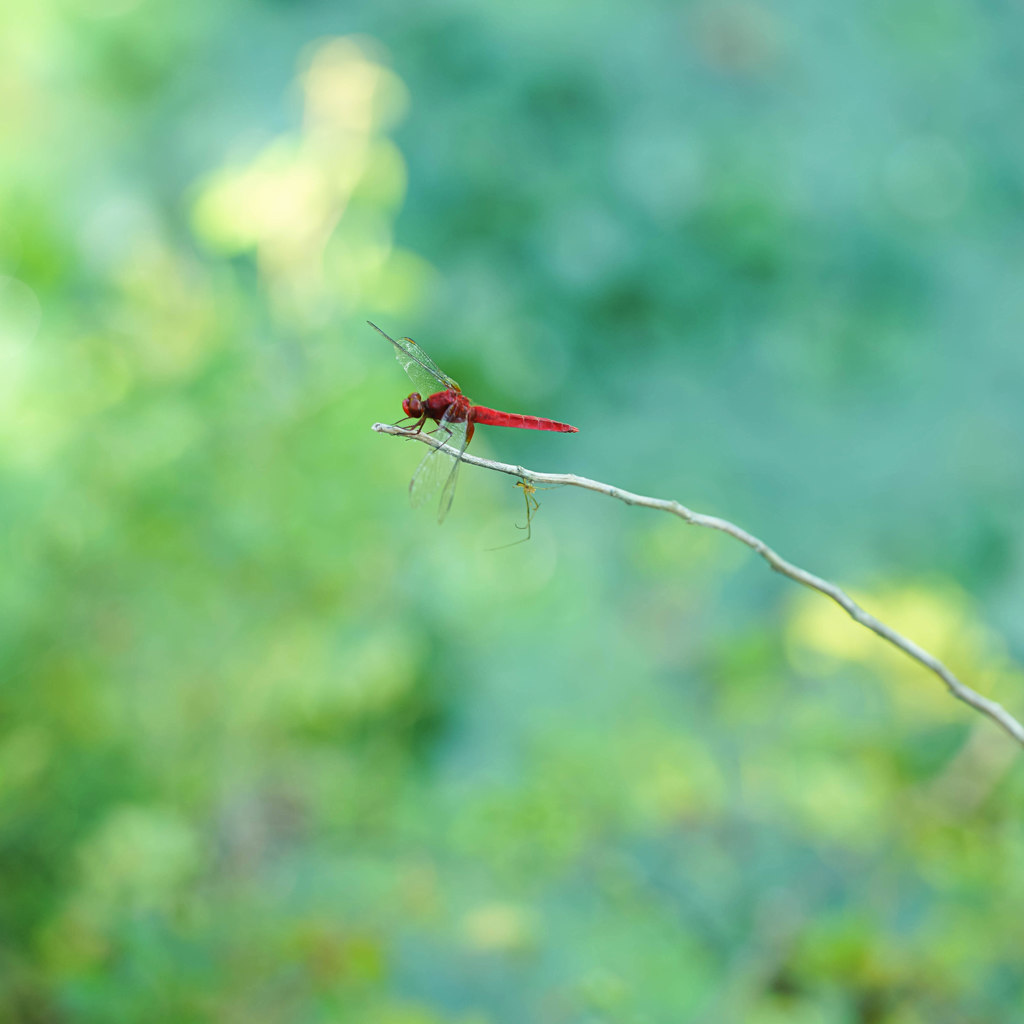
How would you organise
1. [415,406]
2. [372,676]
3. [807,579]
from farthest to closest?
[372,676], [415,406], [807,579]

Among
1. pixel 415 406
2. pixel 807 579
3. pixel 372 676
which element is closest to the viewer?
pixel 807 579

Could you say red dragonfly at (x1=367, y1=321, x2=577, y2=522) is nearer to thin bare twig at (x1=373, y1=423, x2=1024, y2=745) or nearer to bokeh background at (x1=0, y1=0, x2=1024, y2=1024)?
thin bare twig at (x1=373, y1=423, x2=1024, y2=745)

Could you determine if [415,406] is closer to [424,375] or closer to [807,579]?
[424,375]

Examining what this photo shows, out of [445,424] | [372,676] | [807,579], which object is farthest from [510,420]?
[372,676]

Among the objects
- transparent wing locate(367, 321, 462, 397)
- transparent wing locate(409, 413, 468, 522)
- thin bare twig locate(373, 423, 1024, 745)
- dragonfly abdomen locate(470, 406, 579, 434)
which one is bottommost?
thin bare twig locate(373, 423, 1024, 745)

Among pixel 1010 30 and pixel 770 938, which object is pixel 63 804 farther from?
pixel 1010 30

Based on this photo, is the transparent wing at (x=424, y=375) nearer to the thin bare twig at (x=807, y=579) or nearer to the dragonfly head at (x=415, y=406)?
the dragonfly head at (x=415, y=406)

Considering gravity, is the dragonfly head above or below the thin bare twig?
above

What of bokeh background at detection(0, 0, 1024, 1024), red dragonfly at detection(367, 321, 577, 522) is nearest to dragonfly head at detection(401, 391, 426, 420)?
red dragonfly at detection(367, 321, 577, 522)

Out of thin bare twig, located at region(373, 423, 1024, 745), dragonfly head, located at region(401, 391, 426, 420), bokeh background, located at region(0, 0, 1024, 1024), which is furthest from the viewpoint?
bokeh background, located at region(0, 0, 1024, 1024)

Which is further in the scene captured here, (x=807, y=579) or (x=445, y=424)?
(x=445, y=424)

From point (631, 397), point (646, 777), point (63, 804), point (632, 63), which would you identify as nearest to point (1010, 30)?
point (632, 63)
